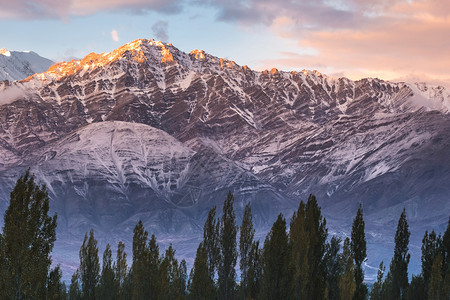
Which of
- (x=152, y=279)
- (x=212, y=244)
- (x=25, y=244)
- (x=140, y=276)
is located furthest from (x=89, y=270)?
(x=25, y=244)

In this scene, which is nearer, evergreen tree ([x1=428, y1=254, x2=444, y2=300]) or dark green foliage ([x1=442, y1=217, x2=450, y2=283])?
evergreen tree ([x1=428, y1=254, x2=444, y2=300])

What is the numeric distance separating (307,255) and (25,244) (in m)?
39.4

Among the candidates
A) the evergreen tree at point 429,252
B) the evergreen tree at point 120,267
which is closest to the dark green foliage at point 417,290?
the evergreen tree at point 429,252

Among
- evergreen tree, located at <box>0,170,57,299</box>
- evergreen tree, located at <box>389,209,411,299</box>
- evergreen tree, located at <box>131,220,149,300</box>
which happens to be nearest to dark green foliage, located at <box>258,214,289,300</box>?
evergreen tree, located at <box>131,220,149,300</box>

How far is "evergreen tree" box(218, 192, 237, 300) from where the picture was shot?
129 meters

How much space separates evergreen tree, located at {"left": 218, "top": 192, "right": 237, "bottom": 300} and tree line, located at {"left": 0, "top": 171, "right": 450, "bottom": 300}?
0.14 m

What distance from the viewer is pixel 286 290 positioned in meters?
108

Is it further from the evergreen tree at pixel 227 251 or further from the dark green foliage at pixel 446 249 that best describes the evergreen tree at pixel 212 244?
the dark green foliage at pixel 446 249

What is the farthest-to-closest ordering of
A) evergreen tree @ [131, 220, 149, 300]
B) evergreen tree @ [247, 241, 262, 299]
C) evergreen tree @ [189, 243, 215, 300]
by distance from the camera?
1. evergreen tree @ [247, 241, 262, 299]
2. evergreen tree @ [189, 243, 215, 300]
3. evergreen tree @ [131, 220, 149, 300]

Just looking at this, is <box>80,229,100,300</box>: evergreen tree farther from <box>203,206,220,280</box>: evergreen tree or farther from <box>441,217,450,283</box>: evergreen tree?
<box>441,217,450,283</box>: evergreen tree

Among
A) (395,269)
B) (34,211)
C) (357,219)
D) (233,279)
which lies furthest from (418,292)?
(34,211)

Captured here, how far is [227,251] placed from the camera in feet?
424

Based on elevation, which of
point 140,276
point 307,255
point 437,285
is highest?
point 140,276

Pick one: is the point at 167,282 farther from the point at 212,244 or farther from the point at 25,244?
the point at 25,244
